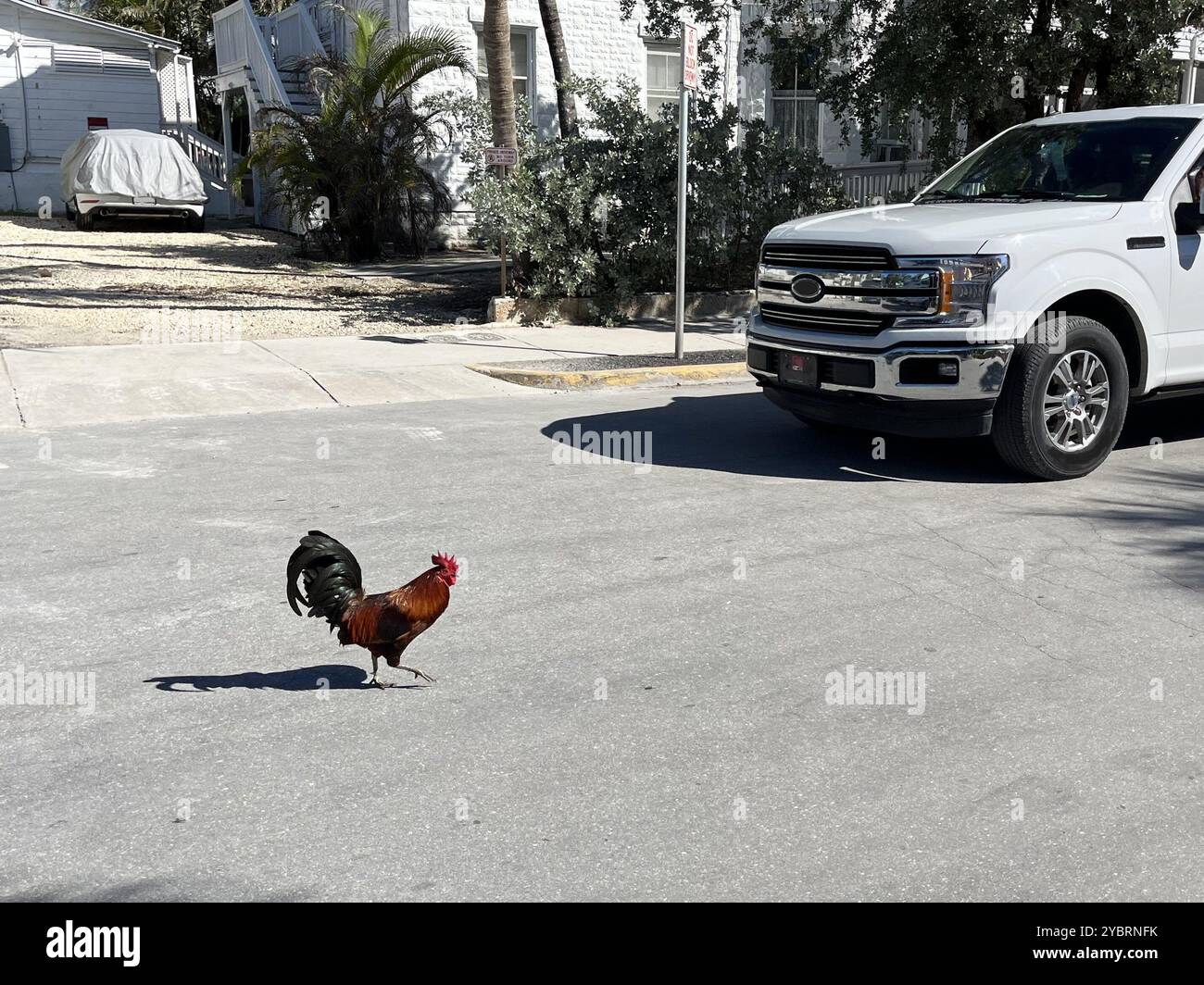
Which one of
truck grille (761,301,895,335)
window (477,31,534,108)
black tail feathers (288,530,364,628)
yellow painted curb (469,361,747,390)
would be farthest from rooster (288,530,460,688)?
window (477,31,534,108)

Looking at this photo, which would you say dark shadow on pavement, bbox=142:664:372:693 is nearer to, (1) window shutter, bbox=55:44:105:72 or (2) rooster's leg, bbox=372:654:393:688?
(2) rooster's leg, bbox=372:654:393:688

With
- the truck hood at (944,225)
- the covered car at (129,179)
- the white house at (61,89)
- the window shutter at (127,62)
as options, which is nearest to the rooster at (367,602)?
the truck hood at (944,225)

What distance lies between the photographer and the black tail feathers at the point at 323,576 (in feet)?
14.1

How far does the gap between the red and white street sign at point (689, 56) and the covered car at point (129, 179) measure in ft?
53.5

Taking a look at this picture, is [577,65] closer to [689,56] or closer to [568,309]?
[568,309]

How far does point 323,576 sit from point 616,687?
44.7 inches

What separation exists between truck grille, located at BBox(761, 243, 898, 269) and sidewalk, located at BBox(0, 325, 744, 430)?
3.59 meters

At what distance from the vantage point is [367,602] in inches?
174

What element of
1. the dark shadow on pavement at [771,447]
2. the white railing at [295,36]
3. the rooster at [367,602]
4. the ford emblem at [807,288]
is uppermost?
the white railing at [295,36]

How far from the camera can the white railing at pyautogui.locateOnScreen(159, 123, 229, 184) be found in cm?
2967

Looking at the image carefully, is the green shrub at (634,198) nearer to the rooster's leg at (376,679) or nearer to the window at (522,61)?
the window at (522,61)

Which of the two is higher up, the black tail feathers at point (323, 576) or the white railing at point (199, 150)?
the white railing at point (199, 150)

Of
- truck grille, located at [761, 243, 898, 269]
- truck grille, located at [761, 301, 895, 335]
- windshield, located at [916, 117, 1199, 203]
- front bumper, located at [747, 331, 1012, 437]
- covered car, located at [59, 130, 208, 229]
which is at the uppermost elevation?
covered car, located at [59, 130, 208, 229]
